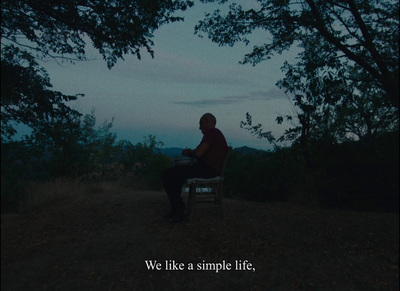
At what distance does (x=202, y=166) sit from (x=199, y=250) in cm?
144

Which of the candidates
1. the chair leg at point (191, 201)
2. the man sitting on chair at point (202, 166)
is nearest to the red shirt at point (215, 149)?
the man sitting on chair at point (202, 166)

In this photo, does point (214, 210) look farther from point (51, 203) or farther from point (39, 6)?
point (39, 6)

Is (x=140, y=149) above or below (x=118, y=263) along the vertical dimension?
above

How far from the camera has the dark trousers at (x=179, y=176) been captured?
5348mm

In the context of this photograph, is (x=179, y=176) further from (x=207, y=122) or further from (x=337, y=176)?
(x=337, y=176)

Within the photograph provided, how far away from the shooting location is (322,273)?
13.2 ft

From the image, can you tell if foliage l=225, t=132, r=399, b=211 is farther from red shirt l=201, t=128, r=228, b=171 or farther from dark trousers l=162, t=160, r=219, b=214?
dark trousers l=162, t=160, r=219, b=214

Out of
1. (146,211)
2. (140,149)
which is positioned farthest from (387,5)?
(140,149)

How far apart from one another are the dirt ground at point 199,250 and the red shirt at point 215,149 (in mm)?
1035

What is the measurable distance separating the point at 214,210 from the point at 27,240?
10.7ft

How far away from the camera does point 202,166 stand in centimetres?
544

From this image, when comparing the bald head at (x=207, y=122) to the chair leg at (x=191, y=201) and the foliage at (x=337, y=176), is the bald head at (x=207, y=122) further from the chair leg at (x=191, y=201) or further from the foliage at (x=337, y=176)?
the foliage at (x=337, y=176)

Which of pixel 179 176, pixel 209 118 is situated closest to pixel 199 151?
pixel 179 176

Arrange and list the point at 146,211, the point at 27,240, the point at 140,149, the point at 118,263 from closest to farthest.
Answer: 1. the point at 118,263
2. the point at 27,240
3. the point at 146,211
4. the point at 140,149
